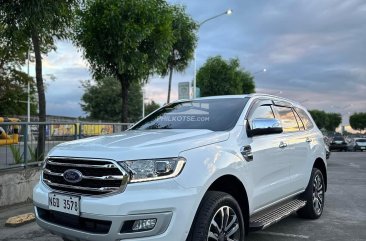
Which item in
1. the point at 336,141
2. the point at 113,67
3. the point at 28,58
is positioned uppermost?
the point at 28,58

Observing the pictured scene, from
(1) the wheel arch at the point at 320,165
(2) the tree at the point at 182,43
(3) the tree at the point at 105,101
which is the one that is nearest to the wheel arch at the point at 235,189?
(1) the wheel arch at the point at 320,165

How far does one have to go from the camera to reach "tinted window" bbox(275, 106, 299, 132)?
6162 millimetres

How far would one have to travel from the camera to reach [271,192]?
529 centimetres

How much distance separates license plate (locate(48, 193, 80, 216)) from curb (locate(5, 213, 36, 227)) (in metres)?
2.69

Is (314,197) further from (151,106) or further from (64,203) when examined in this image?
(151,106)

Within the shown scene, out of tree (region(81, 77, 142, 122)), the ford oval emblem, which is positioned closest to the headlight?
the ford oval emblem

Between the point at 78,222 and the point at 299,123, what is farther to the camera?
the point at 299,123

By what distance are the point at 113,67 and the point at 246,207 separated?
10901 mm

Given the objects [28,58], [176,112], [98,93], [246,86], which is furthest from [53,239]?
[98,93]

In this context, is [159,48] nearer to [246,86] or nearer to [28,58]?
[28,58]

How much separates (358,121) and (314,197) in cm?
12001

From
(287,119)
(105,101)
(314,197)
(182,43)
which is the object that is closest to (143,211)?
(287,119)

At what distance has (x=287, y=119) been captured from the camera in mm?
6367

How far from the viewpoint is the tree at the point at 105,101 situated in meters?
53.5
